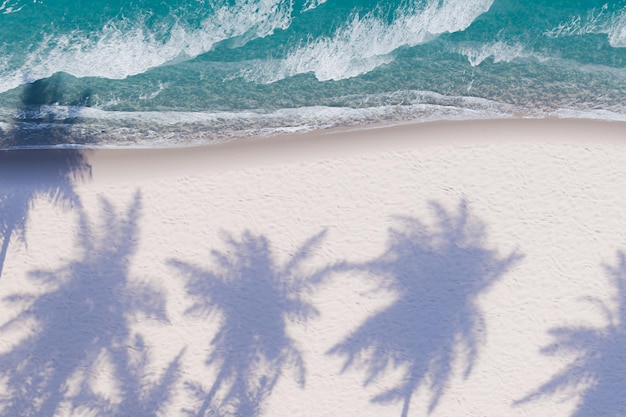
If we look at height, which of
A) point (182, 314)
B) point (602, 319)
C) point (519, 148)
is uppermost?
point (519, 148)

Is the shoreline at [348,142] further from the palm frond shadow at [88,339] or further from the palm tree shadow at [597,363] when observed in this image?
the palm tree shadow at [597,363]

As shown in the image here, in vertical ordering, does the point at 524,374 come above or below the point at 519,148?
below

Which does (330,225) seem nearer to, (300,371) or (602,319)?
(300,371)

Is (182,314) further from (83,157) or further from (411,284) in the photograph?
(411,284)

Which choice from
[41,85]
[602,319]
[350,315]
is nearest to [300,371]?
[350,315]

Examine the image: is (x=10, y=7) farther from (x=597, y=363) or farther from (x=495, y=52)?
(x=597, y=363)

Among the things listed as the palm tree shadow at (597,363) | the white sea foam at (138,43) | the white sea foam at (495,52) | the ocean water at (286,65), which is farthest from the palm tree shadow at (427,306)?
the white sea foam at (138,43)

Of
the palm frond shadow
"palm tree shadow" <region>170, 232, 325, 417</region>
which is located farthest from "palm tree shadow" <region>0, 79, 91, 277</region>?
"palm tree shadow" <region>170, 232, 325, 417</region>
